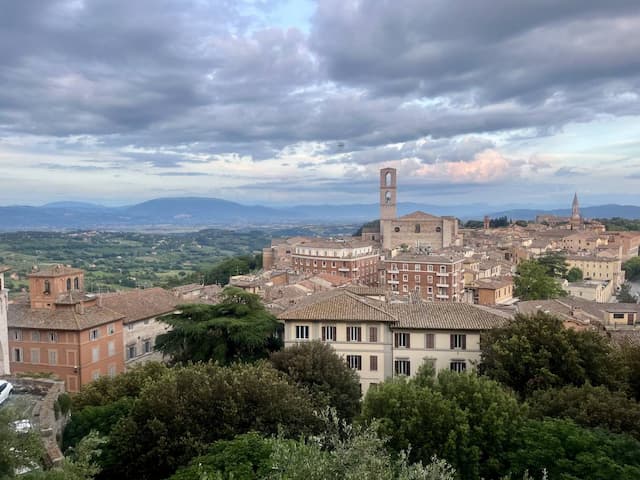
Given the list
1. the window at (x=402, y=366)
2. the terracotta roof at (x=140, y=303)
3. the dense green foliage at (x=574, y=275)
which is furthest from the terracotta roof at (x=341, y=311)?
the dense green foliage at (x=574, y=275)

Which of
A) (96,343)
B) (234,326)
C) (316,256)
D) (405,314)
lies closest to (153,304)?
(96,343)

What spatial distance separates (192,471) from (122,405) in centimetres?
750

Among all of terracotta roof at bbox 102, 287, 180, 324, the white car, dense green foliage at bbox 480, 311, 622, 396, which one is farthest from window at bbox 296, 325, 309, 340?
the white car

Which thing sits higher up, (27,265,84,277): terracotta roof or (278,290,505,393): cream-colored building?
(27,265,84,277): terracotta roof

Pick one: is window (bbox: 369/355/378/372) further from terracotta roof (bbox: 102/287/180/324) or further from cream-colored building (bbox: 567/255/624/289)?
cream-colored building (bbox: 567/255/624/289)

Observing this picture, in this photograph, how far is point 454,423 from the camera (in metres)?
17.6

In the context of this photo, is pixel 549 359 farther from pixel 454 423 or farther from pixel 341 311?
pixel 341 311

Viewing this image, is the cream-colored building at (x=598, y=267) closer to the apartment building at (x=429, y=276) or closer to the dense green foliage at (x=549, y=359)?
the apartment building at (x=429, y=276)

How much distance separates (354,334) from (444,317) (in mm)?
5152

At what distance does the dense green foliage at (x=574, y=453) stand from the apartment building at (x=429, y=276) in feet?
177

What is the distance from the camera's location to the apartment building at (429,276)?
73.2 m

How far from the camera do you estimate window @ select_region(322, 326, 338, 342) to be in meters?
30.3

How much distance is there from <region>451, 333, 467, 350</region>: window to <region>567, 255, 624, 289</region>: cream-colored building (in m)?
75.4

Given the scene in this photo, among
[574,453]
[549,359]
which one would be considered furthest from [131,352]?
[574,453]
